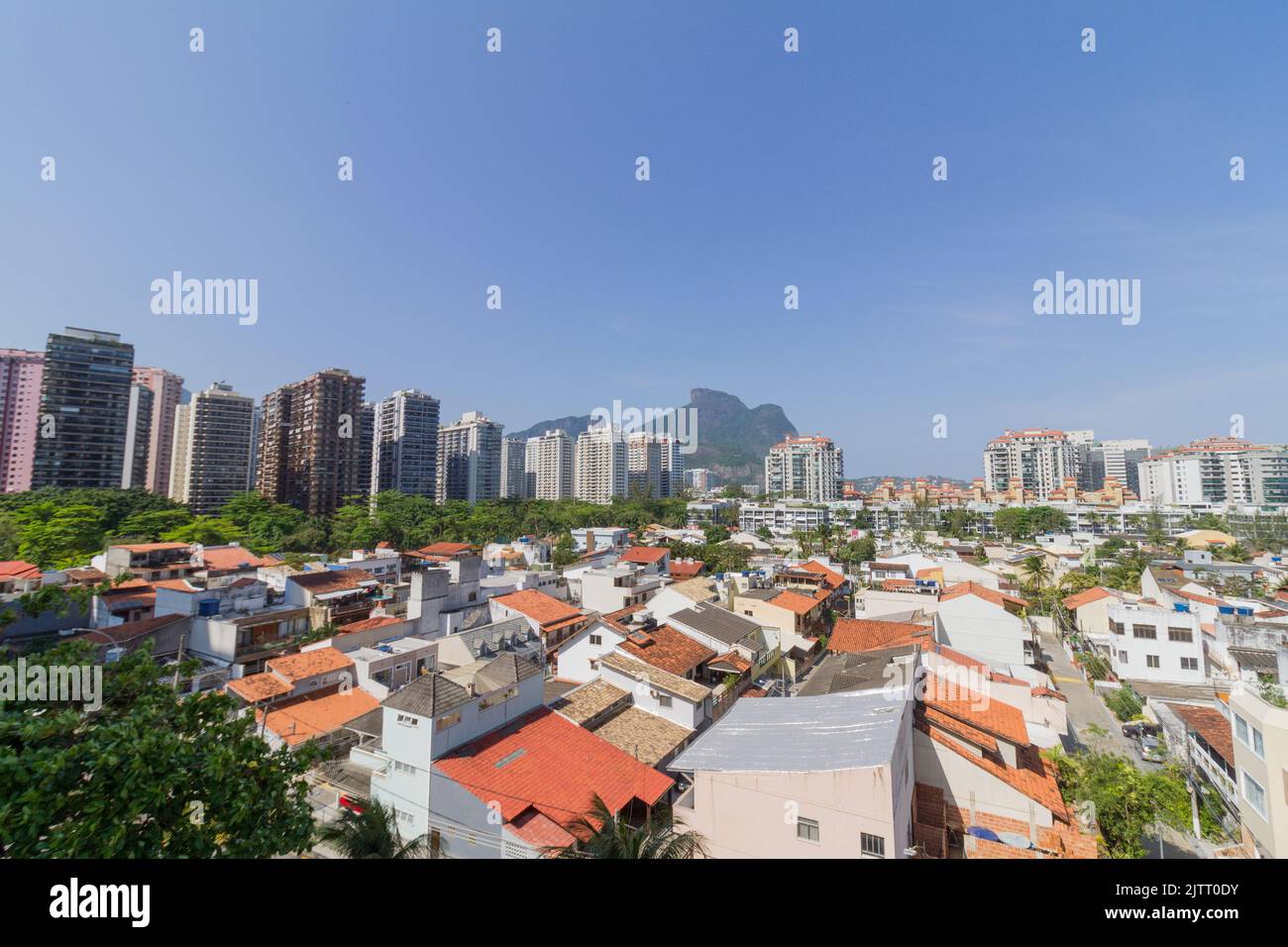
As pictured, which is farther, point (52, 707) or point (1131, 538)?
point (1131, 538)

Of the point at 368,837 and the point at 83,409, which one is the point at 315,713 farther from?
the point at 83,409

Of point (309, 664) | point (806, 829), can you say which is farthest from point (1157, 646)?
point (309, 664)

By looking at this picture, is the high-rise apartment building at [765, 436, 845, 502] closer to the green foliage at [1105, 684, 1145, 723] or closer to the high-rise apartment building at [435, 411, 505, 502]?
the high-rise apartment building at [435, 411, 505, 502]

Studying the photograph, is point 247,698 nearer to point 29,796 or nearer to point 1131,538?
point 29,796

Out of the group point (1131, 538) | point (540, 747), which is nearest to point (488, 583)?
point (540, 747)

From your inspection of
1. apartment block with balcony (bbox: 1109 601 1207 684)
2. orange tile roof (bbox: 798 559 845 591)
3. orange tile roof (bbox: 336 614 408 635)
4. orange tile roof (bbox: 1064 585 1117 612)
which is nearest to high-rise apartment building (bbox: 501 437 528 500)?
orange tile roof (bbox: 798 559 845 591)

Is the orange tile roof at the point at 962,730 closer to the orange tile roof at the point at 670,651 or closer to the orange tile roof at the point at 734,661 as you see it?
the orange tile roof at the point at 670,651
